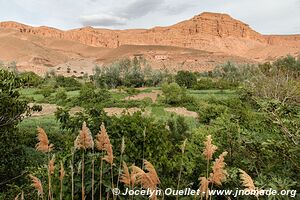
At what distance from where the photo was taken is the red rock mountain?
12519cm

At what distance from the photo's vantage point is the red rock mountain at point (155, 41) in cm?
12519

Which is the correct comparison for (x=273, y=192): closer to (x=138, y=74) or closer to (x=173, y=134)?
(x=173, y=134)

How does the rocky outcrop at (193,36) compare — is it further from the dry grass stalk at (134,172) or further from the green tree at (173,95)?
the dry grass stalk at (134,172)

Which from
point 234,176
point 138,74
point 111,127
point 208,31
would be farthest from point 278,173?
point 208,31

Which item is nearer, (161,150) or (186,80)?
(161,150)

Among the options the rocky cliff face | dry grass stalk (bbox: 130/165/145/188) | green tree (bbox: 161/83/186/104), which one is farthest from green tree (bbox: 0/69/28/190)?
the rocky cliff face

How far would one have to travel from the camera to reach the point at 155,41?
550ft

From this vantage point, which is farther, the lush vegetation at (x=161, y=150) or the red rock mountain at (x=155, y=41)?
the red rock mountain at (x=155, y=41)

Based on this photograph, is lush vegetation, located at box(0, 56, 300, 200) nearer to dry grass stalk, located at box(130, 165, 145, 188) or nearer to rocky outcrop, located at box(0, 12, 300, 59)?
dry grass stalk, located at box(130, 165, 145, 188)

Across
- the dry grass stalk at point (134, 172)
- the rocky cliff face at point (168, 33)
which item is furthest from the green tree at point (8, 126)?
the rocky cliff face at point (168, 33)

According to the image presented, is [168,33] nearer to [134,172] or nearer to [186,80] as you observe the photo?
[186,80]

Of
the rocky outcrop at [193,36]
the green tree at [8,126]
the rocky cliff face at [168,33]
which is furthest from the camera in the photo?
the rocky cliff face at [168,33]

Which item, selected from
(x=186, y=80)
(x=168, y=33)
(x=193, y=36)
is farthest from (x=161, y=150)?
(x=168, y=33)

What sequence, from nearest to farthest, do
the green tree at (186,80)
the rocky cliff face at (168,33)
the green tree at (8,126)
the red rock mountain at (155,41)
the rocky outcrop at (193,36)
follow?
the green tree at (8,126), the green tree at (186,80), the red rock mountain at (155,41), the rocky outcrop at (193,36), the rocky cliff face at (168,33)
